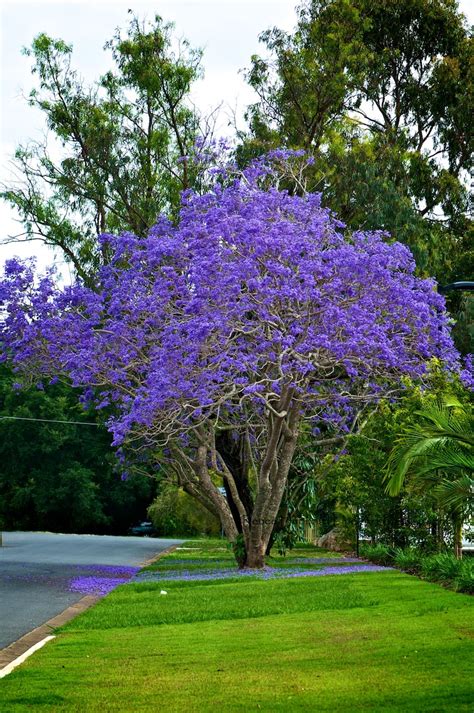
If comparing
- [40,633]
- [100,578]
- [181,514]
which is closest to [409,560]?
[100,578]

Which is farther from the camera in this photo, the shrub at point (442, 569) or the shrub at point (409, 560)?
the shrub at point (409, 560)

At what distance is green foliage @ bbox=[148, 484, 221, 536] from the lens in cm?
5162

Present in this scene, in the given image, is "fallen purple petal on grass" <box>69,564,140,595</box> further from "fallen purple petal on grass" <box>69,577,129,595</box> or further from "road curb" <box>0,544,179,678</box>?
"road curb" <box>0,544,179,678</box>

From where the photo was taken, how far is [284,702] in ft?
28.4

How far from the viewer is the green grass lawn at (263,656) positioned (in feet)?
28.8

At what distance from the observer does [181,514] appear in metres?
53.2

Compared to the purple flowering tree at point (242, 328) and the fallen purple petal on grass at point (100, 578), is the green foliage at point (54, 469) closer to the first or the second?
the fallen purple petal on grass at point (100, 578)

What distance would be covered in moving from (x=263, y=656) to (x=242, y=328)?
12.0 metres

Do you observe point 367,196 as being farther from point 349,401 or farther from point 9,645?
point 9,645

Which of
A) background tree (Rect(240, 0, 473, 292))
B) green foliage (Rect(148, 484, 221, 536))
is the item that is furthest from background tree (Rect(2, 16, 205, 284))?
green foliage (Rect(148, 484, 221, 536))

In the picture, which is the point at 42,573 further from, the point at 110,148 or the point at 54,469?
the point at 54,469

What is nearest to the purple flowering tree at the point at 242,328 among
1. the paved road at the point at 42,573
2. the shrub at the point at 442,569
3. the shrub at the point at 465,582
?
the paved road at the point at 42,573

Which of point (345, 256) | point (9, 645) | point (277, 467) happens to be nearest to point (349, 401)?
point (277, 467)

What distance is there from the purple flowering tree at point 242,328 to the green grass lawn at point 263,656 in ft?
19.5
